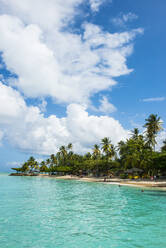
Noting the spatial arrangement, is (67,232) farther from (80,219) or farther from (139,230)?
(139,230)

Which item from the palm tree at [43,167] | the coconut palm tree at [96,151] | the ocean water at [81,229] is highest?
the coconut palm tree at [96,151]

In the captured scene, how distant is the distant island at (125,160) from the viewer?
51919 millimetres

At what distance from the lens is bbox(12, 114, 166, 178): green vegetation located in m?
51.8

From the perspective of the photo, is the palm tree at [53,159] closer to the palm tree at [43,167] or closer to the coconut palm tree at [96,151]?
the palm tree at [43,167]

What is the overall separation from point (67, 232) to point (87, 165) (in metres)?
78.4

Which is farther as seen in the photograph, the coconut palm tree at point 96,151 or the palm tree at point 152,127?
the coconut palm tree at point 96,151

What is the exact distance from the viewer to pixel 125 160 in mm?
65750

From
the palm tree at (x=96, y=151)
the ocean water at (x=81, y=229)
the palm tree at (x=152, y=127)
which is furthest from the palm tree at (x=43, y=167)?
the ocean water at (x=81, y=229)

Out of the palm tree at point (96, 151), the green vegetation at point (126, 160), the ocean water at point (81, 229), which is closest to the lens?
the ocean water at point (81, 229)

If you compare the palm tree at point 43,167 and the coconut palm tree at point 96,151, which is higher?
the coconut palm tree at point 96,151

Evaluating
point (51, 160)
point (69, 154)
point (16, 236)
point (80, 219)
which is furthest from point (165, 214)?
point (51, 160)

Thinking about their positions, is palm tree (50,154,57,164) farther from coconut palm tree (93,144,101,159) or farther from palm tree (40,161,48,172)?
coconut palm tree (93,144,101,159)

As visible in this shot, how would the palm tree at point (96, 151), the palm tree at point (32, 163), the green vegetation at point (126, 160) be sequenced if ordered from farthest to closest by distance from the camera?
the palm tree at point (32, 163), the palm tree at point (96, 151), the green vegetation at point (126, 160)

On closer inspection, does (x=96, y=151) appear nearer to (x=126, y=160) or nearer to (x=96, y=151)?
(x=96, y=151)
